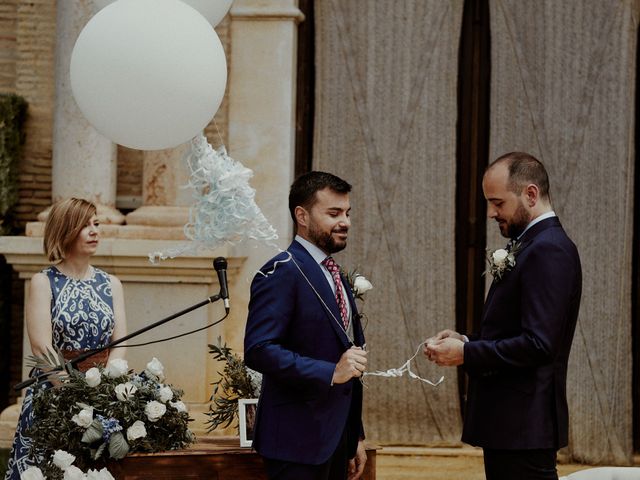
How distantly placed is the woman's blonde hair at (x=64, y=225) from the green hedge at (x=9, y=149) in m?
3.19

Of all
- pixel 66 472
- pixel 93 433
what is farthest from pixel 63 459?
pixel 93 433

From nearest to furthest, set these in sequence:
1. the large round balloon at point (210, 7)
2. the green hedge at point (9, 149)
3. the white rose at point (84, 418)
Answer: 1. the white rose at point (84, 418)
2. the large round balloon at point (210, 7)
3. the green hedge at point (9, 149)

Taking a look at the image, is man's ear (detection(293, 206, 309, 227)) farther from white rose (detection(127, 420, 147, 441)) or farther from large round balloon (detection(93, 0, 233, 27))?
large round balloon (detection(93, 0, 233, 27))

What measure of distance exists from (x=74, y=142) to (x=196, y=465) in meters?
4.09

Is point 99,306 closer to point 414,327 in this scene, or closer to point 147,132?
point 147,132

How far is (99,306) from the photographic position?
5.44 meters

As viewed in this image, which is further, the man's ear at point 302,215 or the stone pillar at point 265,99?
the stone pillar at point 265,99

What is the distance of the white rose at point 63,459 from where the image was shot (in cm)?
438

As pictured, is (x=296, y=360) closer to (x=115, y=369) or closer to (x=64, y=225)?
(x=115, y=369)

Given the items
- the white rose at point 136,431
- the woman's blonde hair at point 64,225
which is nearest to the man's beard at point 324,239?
the white rose at point 136,431

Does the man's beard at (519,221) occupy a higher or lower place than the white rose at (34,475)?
higher

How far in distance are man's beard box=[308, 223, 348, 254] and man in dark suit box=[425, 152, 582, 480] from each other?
0.58 m

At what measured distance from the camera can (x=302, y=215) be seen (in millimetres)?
4148

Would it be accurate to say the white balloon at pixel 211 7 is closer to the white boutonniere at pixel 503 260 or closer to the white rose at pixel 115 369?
the white rose at pixel 115 369
